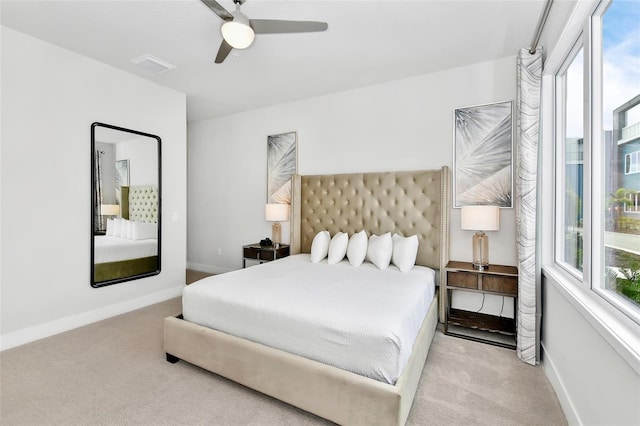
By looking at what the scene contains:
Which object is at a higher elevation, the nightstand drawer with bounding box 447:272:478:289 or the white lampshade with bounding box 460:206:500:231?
the white lampshade with bounding box 460:206:500:231

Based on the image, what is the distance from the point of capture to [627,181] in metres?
1.41

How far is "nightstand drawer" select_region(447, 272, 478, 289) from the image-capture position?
286 centimetres

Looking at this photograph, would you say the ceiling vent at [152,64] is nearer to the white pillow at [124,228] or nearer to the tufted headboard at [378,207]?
the white pillow at [124,228]

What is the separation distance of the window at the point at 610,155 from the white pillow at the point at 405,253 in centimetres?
128

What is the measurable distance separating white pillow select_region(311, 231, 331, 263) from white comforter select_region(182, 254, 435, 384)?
637 millimetres

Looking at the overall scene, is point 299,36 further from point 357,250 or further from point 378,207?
point 357,250

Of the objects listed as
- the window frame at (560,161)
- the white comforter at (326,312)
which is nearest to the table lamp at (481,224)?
the window frame at (560,161)

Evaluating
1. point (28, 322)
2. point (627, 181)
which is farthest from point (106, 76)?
point (627, 181)

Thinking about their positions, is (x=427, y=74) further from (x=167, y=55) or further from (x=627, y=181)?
(x=167, y=55)

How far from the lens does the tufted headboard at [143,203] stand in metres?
3.72

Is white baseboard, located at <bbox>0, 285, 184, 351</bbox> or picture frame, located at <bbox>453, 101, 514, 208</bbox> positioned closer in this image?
white baseboard, located at <bbox>0, 285, 184, 351</bbox>

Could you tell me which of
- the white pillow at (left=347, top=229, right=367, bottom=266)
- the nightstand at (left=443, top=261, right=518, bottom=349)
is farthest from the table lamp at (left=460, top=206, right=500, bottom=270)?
the white pillow at (left=347, top=229, right=367, bottom=266)

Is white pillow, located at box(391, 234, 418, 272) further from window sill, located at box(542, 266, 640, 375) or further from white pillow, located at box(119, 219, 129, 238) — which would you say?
white pillow, located at box(119, 219, 129, 238)

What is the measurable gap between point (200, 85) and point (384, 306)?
370 centimetres
